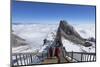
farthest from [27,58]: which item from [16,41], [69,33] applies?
[69,33]

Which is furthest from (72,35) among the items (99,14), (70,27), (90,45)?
(99,14)

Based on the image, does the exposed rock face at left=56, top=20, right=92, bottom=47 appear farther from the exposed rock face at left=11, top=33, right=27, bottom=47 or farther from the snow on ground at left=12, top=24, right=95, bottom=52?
the exposed rock face at left=11, top=33, right=27, bottom=47

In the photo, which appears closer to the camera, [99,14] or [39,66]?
[39,66]

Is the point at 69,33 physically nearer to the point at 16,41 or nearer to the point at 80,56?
the point at 80,56

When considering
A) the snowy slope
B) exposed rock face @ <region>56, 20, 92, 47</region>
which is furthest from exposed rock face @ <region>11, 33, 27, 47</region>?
exposed rock face @ <region>56, 20, 92, 47</region>

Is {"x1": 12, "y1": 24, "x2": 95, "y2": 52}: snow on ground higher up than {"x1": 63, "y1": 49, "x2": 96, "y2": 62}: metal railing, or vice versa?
{"x1": 12, "y1": 24, "x2": 95, "y2": 52}: snow on ground

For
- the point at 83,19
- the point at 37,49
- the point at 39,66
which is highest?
the point at 83,19

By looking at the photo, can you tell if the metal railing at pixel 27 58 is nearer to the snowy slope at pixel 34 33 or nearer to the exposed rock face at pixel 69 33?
the snowy slope at pixel 34 33

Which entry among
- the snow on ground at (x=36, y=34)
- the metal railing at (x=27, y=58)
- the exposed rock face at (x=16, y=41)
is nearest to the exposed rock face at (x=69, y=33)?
the snow on ground at (x=36, y=34)

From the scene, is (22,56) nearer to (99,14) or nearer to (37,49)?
(37,49)
